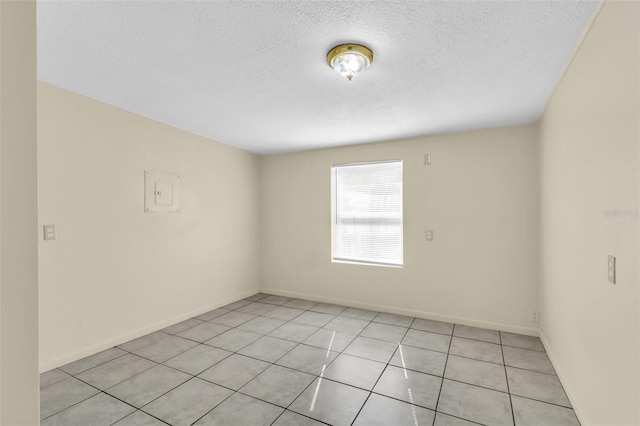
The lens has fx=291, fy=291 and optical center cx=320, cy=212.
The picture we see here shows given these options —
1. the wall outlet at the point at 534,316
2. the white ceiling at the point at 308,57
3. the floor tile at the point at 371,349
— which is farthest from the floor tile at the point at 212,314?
the wall outlet at the point at 534,316

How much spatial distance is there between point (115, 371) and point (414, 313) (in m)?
3.22

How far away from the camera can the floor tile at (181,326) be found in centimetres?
328

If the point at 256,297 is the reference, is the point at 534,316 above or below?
above

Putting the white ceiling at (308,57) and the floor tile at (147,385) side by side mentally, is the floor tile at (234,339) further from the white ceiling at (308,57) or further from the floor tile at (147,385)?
the white ceiling at (308,57)

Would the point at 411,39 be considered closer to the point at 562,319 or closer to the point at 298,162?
the point at 562,319

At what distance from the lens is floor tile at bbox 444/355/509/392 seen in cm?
228

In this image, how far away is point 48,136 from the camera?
95.8 inches

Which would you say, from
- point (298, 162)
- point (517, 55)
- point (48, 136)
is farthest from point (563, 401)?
point (48, 136)

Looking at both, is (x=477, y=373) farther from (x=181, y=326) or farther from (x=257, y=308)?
(x=181, y=326)

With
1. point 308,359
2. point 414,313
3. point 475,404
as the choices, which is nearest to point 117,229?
point 308,359

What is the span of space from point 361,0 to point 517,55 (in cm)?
118

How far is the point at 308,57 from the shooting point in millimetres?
1928

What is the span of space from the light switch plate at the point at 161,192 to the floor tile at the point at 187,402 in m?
1.91

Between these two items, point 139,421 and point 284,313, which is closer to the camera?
point 139,421
